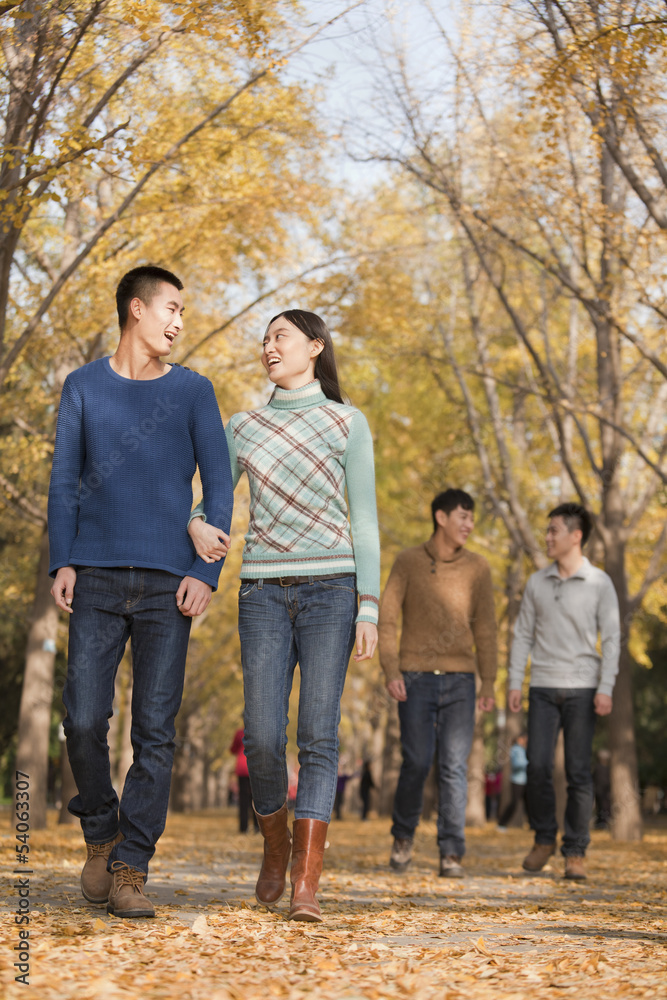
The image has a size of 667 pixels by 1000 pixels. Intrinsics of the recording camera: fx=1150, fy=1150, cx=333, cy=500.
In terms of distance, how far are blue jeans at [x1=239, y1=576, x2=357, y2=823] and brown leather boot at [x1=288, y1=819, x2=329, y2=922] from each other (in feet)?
0.16

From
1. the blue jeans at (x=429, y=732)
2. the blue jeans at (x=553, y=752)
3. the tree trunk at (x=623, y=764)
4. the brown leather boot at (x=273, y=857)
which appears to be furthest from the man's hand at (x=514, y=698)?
the tree trunk at (x=623, y=764)

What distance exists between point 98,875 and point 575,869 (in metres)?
3.87

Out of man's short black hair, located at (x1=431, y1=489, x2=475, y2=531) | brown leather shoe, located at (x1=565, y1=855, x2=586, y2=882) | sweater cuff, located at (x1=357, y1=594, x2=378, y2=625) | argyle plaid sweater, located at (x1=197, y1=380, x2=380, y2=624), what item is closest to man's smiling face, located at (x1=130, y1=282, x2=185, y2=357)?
argyle plaid sweater, located at (x1=197, y1=380, x2=380, y2=624)

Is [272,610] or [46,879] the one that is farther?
[46,879]

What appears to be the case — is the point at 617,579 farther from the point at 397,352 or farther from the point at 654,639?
the point at 654,639

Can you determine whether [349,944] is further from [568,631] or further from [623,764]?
[623,764]

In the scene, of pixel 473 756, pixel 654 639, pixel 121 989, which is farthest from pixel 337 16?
pixel 654 639

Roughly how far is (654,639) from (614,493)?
17.2 m

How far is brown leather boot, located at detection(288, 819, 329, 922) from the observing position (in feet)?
13.2

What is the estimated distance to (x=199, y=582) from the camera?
4.18 meters

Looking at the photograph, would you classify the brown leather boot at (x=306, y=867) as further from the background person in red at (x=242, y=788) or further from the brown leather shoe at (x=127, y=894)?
the background person in red at (x=242, y=788)

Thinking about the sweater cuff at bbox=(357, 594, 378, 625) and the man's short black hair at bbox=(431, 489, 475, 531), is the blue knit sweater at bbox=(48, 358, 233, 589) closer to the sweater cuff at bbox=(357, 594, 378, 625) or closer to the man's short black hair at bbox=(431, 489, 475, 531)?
the sweater cuff at bbox=(357, 594, 378, 625)

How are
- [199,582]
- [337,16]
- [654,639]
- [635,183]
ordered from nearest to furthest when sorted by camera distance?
[199,582] < [337,16] < [635,183] < [654,639]

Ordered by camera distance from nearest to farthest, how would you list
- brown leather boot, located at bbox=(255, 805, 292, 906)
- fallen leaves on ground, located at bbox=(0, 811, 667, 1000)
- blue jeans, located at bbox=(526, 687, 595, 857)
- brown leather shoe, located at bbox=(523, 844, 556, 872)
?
1. fallen leaves on ground, located at bbox=(0, 811, 667, 1000)
2. brown leather boot, located at bbox=(255, 805, 292, 906)
3. blue jeans, located at bbox=(526, 687, 595, 857)
4. brown leather shoe, located at bbox=(523, 844, 556, 872)
